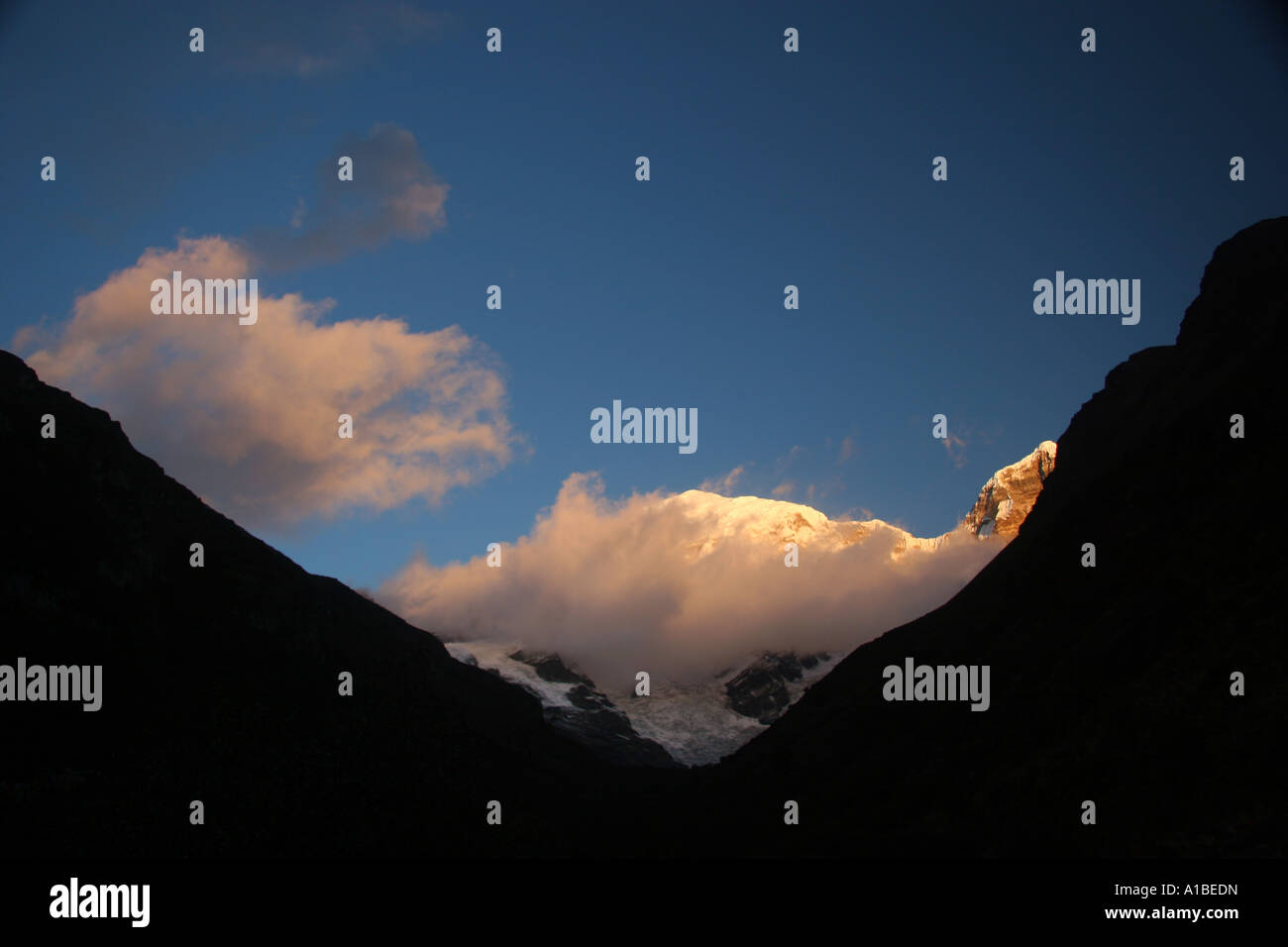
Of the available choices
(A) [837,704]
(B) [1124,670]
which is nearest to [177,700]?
(B) [1124,670]

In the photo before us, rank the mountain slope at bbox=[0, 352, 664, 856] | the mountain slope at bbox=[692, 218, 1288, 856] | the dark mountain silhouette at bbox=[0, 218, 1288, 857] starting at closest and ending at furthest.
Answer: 1. the mountain slope at bbox=[692, 218, 1288, 856]
2. the dark mountain silhouette at bbox=[0, 218, 1288, 857]
3. the mountain slope at bbox=[0, 352, 664, 856]

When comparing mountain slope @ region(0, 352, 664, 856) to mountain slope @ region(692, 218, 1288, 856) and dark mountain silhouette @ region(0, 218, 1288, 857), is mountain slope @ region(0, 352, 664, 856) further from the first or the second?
mountain slope @ region(692, 218, 1288, 856)

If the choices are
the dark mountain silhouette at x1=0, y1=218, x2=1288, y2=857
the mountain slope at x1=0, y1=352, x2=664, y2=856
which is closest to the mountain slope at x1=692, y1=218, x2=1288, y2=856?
the dark mountain silhouette at x1=0, y1=218, x2=1288, y2=857

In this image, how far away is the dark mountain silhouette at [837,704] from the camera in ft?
227

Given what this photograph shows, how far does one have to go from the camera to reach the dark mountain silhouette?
69.1 metres

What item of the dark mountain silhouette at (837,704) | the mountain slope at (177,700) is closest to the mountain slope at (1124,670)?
the dark mountain silhouette at (837,704)

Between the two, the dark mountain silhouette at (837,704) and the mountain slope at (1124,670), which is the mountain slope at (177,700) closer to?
the dark mountain silhouette at (837,704)

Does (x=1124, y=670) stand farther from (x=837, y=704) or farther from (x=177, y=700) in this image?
(x=177, y=700)

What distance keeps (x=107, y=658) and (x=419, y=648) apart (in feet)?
267

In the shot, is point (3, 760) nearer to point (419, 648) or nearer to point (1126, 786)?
point (1126, 786)

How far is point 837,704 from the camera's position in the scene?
138625 mm

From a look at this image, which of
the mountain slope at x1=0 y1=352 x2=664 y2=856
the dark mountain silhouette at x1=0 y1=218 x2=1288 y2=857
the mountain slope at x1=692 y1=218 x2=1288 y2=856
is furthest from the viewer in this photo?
the mountain slope at x1=0 y1=352 x2=664 y2=856
